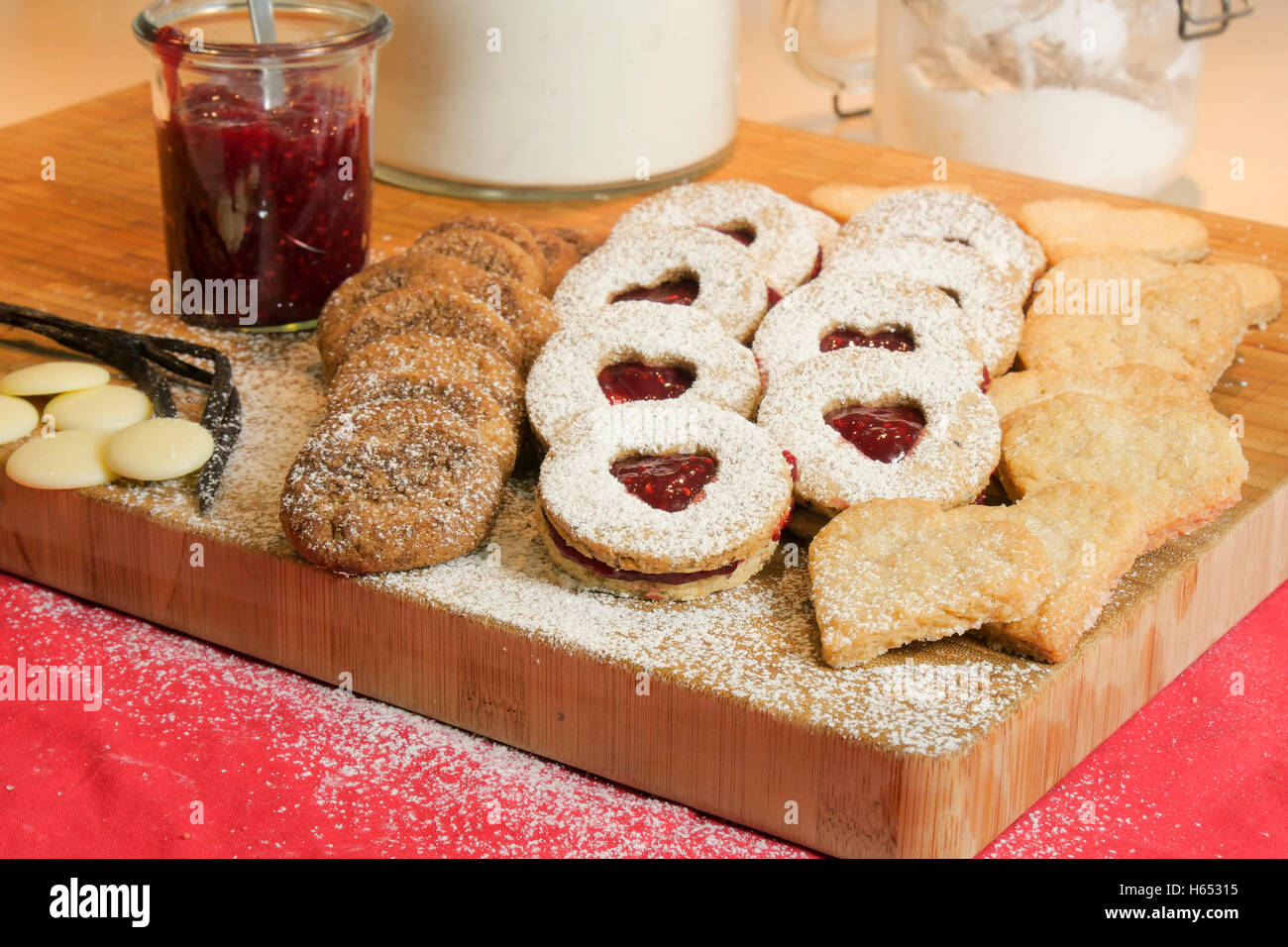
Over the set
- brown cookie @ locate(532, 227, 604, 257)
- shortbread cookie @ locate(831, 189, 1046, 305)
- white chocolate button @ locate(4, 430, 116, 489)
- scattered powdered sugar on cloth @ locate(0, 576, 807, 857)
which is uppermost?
shortbread cookie @ locate(831, 189, 1046, 305)

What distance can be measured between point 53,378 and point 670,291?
2.22ft

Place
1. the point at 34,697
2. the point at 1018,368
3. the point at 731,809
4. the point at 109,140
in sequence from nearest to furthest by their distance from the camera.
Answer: the point at 731,809
the point at 34,697
the point at 1018,368
the point at 109,140

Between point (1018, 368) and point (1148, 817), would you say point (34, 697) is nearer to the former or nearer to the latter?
point (1148, 817)

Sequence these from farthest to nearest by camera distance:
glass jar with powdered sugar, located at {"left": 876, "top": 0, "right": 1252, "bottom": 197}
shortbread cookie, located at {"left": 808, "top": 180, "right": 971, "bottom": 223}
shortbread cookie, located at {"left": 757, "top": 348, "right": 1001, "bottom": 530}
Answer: glass jar with powdered sugar, located at {"left": 876, "top": 0, "right": 1252, "bottom": 197} < shortbread cookie, located at {"left": 808, "top": 180, "right": 971, "bottom": 223} < shortbread cookie, located at {"left": 757, "top": 348, "right": 1001, "bottom": 530}

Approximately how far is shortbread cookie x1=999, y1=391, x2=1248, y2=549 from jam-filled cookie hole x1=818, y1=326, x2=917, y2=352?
161 mm

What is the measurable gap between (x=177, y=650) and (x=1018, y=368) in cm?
96

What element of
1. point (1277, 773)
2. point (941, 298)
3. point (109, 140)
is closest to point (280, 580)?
point (941, 298)

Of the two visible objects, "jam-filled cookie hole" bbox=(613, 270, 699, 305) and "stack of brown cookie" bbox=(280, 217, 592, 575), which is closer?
"stack of brown cookie" bbox=(280, 217, 592, 575)

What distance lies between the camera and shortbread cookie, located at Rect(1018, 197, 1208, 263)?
2021 mm

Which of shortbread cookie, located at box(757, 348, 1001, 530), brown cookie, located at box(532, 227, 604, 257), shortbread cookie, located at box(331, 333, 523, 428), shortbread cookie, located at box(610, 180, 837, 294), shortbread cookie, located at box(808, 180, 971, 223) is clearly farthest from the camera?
shortbread cookie, located at box(808, 180, 971, 223)

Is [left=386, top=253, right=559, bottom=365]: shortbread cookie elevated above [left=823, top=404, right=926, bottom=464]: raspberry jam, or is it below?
above

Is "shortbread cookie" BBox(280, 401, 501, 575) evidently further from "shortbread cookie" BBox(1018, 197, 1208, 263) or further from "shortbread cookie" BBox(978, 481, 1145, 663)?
"shortbread cookie" BBox(1018, 197, 1208, 263)

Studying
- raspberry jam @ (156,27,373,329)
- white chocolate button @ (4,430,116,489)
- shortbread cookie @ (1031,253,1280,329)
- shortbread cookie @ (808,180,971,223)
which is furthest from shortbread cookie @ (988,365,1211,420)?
white chocolate button @ (4,430,116,489)

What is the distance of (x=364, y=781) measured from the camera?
1301 millimetres
